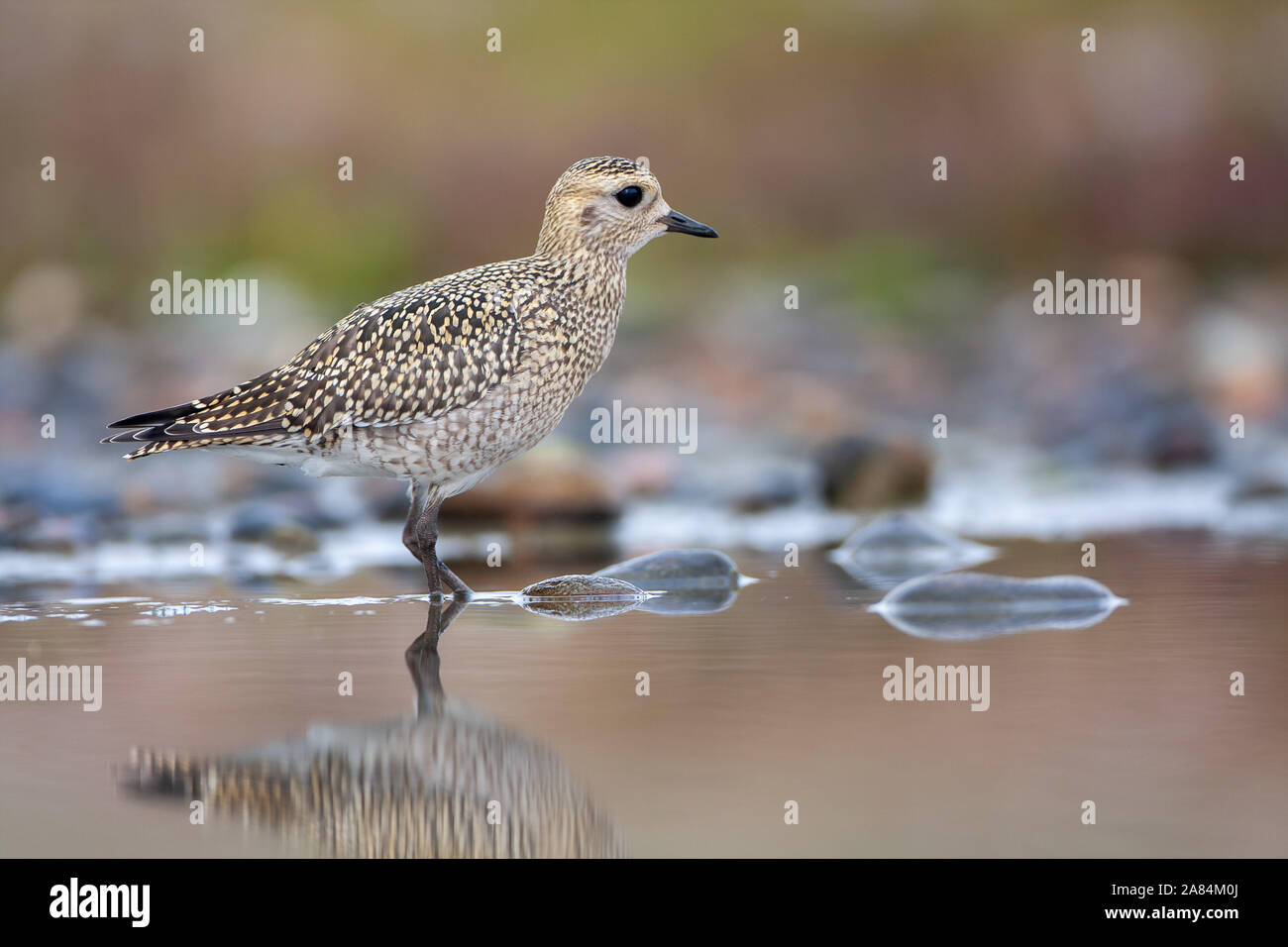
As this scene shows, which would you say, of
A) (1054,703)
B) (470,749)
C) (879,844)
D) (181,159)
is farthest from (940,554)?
(181,159)

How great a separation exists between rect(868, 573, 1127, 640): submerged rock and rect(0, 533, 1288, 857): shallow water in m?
0.14

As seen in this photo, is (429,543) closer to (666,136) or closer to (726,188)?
(666,136)

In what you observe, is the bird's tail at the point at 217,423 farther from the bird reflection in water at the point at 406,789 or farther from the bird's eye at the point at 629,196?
the bird reflection in water at the point at 406,789

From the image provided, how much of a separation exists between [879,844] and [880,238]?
1527 centimetres

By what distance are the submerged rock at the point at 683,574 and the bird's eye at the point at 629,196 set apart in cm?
187

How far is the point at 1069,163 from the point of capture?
64.0 ft

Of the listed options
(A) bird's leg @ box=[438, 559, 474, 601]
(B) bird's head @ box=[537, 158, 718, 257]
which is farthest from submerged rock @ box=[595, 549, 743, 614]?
(B) bird's head @ box=[537, 158, 718, 257]

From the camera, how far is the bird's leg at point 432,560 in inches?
340

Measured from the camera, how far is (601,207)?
8.83 m

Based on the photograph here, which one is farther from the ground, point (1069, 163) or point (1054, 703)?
point (1069, 163)

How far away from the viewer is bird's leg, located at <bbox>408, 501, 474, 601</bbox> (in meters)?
8.64

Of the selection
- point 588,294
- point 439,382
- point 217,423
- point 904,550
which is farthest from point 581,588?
point 904,550

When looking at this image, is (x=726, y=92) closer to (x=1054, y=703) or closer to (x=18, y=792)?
(x=1054, y=703)

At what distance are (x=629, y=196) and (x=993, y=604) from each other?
2869 millimetres
